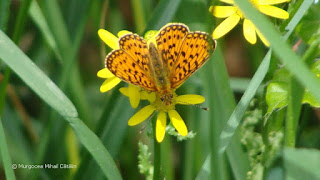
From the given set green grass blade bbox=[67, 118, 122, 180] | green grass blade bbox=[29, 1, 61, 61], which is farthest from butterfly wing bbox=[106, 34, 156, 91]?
green grass blade bbox=[29, 1, 61, 61]

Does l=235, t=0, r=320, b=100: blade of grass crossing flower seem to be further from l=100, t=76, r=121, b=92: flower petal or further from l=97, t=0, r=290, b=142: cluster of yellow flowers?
l=100, t=76, r=121, b=92: flower petal

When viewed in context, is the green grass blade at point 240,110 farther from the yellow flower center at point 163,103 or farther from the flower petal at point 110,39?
the flower petal at point 110,39

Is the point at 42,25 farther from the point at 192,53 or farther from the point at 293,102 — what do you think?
the point at 293,102

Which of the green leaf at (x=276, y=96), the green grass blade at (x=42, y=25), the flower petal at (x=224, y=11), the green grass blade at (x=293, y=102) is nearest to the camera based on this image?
the green grass blade at (x=293, y=102)

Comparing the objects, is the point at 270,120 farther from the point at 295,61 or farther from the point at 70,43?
the point at 70,43

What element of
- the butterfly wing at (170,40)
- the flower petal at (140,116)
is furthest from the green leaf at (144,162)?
the butterfly wing at (170,40)

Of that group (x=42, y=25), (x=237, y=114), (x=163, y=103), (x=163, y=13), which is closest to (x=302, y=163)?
(x=237, y=114)
